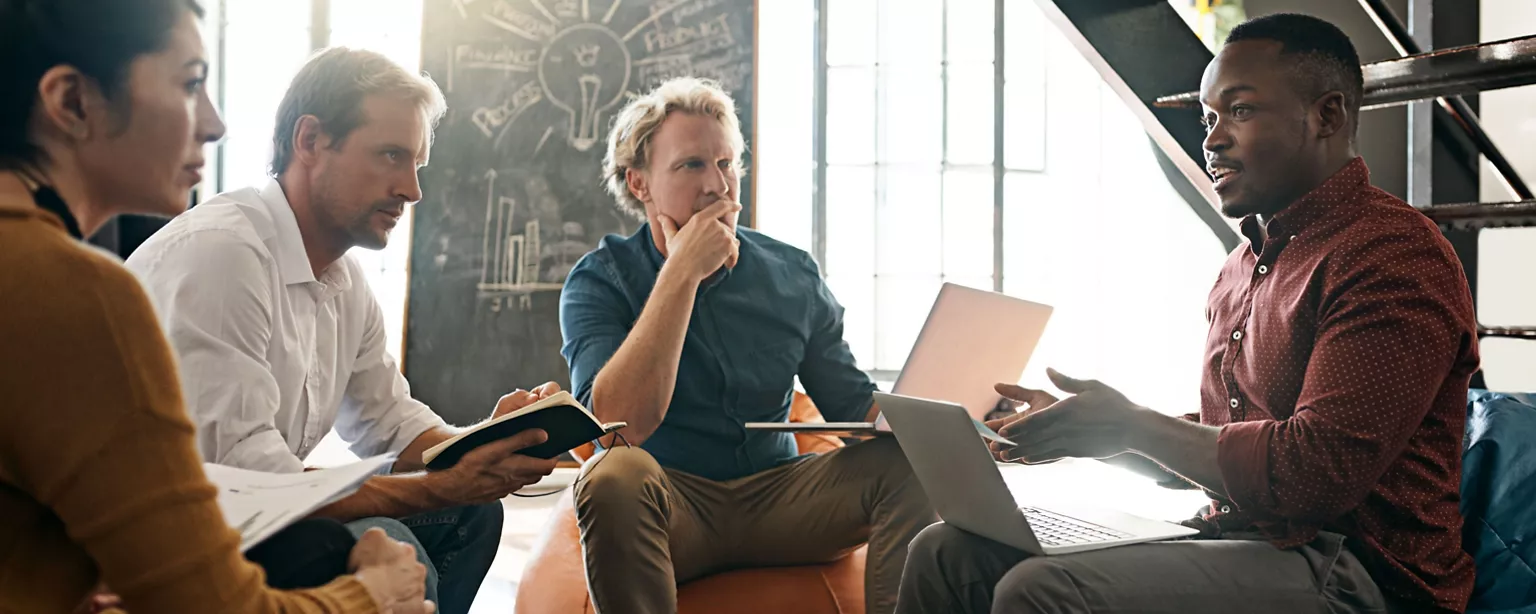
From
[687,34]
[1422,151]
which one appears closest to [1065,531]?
[1422,151]

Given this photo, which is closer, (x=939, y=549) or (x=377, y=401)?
(x=939, y=549)

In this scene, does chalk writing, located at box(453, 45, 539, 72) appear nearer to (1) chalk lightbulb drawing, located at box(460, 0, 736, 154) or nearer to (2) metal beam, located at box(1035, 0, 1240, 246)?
(1) chalk lightbulb drawing, located at box(460, 0, 736, 154)

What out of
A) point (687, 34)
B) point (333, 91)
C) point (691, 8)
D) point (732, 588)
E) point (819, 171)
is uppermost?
point (691, 8)

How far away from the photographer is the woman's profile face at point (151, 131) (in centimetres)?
75

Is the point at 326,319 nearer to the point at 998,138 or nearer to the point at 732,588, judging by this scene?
the point at 732,588

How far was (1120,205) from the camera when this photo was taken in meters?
5.24

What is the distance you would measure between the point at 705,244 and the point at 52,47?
139 cm

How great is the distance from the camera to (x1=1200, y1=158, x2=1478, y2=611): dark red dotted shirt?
118cm

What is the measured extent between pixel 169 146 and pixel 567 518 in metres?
1.49

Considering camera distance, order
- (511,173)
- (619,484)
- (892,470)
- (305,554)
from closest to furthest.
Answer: (305,554) < (619,484) < (892,470) < (511,173)

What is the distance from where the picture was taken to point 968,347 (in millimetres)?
1772

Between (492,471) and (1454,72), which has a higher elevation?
(1454,72)

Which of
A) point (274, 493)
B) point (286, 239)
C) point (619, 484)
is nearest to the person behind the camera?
point (274, 493)

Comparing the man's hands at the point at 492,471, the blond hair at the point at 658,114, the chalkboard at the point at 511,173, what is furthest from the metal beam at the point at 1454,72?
the chalkboard at the point at 511,173
